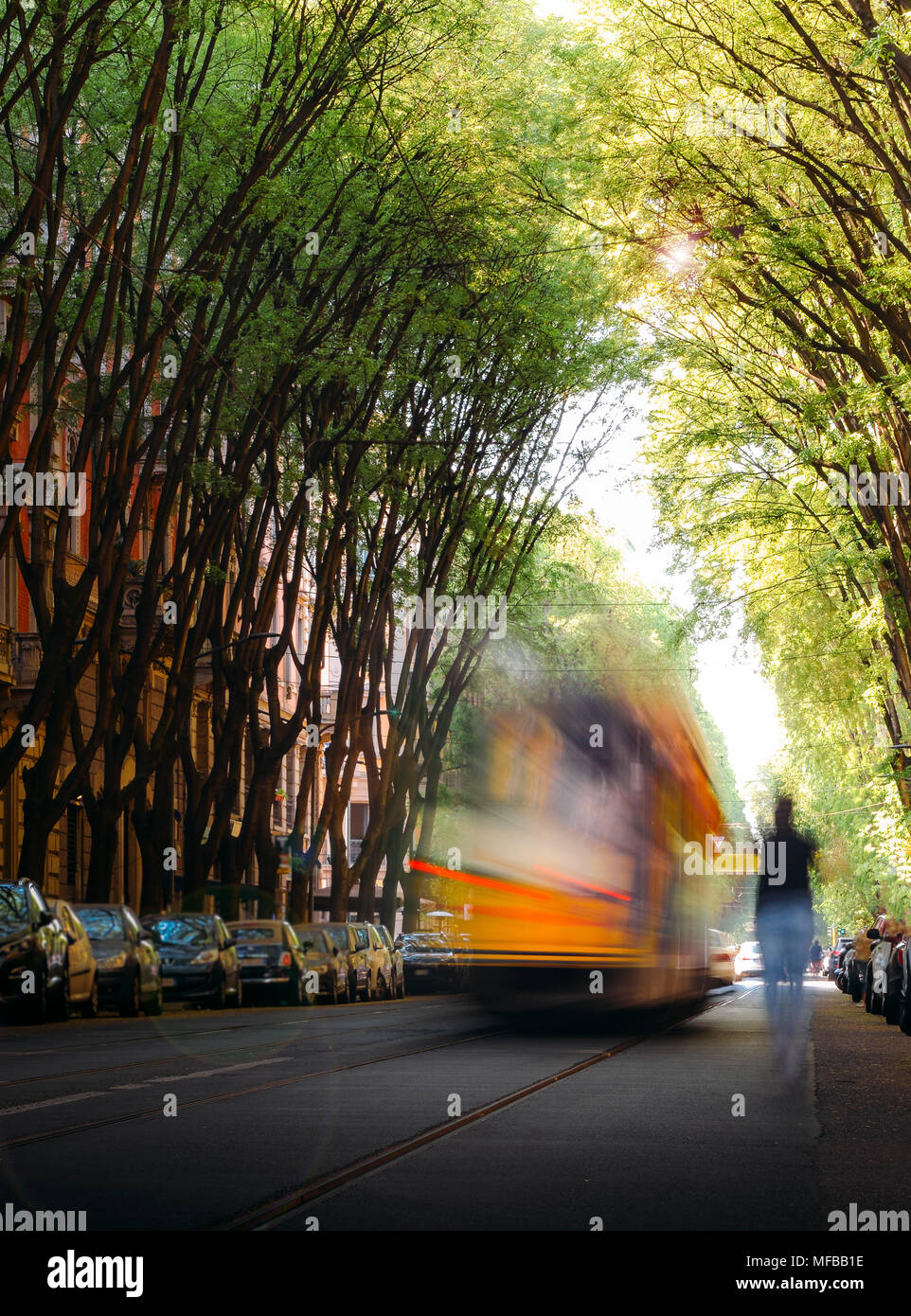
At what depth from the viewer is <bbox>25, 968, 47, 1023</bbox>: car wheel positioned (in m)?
21.2

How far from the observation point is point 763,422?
29062 mm

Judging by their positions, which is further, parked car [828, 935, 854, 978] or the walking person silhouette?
parked car [828, 935, 854, 978]

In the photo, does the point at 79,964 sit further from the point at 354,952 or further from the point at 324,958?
the point at 354,952

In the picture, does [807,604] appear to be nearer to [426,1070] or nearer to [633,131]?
[633,131]

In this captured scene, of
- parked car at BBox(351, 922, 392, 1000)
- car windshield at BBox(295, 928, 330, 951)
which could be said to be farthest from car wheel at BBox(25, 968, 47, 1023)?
parked car at BBox(351, 922, 392, 1000)

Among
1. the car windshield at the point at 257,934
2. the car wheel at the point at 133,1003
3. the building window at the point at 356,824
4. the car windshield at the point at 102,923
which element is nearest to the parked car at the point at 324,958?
the car windshield at the point at 257,934

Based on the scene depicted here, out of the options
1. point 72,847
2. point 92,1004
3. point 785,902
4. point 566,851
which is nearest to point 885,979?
point 785,902

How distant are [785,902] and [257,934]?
12.7m

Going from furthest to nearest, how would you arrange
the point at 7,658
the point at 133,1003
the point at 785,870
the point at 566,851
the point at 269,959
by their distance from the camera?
the point at 7,658
the point at 269,959
the point at 133,1003
the point at 785,870
the point at 566,851

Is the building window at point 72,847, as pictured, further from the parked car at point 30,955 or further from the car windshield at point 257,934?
the parked car at point 30,955

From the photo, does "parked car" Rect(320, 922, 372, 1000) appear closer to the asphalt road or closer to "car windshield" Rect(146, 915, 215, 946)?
"car windshield" Rect(146, 915, 215, 946)

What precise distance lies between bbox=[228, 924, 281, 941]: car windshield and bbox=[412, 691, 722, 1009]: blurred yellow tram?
35.4ft

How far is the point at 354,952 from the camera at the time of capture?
1406 inches
